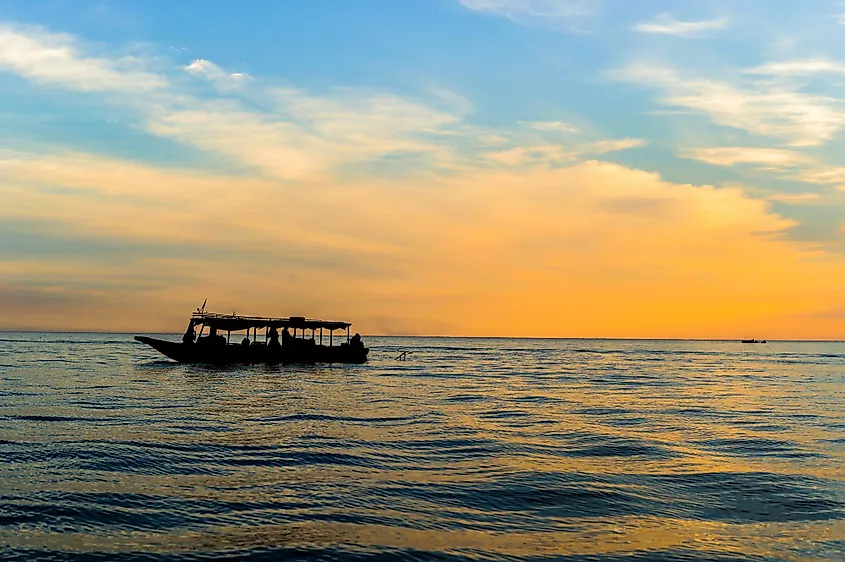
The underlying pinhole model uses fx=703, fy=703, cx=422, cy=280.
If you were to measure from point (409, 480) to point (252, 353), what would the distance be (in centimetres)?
4975

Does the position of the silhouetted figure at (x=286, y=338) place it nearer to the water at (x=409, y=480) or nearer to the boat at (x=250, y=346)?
the boat at (x=250, y=346)

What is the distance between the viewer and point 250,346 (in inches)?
2576

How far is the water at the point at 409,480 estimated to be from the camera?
1302 cm

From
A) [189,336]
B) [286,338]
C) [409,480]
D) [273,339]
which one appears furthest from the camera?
[286,338]

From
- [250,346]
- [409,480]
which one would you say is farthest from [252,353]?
[409,480]

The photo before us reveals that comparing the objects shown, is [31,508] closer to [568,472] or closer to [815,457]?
[568,472]

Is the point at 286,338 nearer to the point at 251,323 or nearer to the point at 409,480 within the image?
the point at 251,323

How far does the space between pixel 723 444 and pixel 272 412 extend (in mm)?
18670

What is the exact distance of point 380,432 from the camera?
26219 millimetres

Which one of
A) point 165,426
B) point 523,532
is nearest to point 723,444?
point 523,532

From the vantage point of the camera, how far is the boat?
61.6 meters

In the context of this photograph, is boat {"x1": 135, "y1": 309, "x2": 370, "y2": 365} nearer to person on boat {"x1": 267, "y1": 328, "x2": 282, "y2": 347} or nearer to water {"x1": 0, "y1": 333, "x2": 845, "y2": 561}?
person on boat {"x1": 267, "y1": 328, "x2": 282, "y2": 347}

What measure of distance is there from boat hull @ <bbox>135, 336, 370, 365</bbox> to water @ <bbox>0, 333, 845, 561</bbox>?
24.3 m

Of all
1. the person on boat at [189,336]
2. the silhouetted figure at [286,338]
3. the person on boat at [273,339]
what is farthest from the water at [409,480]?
the silhouetted figure at [286,338]
